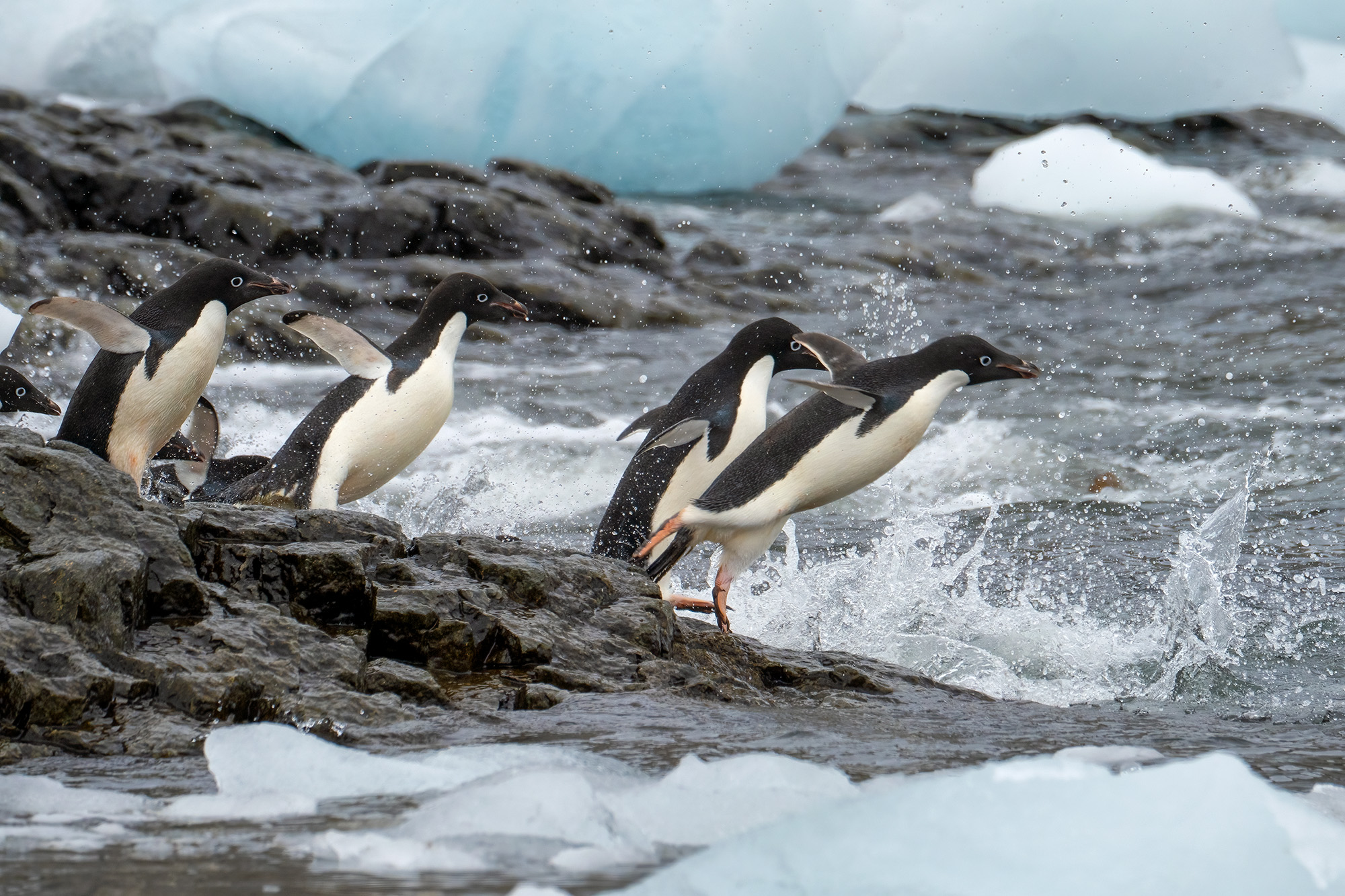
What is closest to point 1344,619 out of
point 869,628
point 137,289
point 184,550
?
point 869,628

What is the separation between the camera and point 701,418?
465cm

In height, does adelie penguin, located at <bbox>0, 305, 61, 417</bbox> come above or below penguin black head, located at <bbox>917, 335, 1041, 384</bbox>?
below

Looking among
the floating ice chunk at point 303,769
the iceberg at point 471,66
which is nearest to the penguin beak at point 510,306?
the floating ice chunk at point 303,769

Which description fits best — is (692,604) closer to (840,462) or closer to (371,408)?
(840,462)

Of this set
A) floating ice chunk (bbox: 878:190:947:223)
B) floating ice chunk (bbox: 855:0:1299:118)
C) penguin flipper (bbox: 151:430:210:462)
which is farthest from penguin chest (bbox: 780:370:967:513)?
floating ice chunk (bbox: 855:0:1299:118)

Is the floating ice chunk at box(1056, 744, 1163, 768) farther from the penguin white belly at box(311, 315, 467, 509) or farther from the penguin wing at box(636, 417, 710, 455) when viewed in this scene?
the penguin white belly at box(311, 315, 467, 509)

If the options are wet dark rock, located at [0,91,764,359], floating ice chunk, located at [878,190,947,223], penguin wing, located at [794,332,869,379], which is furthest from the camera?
floating ice chunk, located at [878,190,947,223]

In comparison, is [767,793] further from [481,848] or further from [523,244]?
[523,244]

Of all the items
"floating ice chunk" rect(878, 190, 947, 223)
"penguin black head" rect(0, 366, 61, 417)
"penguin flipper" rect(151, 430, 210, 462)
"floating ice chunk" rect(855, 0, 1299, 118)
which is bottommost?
"penguin flipper" rect(151, 430, 210, 462)

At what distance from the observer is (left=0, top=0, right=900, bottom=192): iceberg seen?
16109 millimetres

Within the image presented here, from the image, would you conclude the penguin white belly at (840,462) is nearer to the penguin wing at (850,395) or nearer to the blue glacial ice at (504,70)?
the penguin wing at (850,395)

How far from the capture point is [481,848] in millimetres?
1877

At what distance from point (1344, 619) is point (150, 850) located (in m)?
3.83

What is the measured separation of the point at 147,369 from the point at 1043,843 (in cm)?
344
